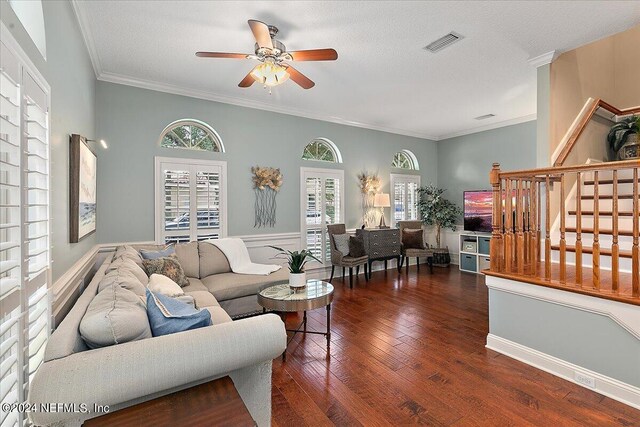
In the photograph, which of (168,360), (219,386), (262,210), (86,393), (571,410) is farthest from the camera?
(262,210)

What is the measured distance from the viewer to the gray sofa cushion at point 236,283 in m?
3.41

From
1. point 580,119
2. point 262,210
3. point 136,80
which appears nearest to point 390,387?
point 262,210

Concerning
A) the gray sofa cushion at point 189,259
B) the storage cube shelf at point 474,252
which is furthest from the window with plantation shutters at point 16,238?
the storage cube shelf at point 474,252

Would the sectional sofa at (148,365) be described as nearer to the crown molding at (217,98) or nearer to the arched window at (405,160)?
the crown molding at (217,98)

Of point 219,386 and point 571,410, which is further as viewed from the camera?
point 571,410

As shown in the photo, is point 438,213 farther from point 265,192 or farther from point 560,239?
point 560,239

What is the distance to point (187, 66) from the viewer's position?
365 centimetres

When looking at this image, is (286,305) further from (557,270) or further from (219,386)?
(557,270)

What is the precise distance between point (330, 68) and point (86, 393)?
3.67 metres

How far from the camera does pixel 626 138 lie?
A: 151 inches

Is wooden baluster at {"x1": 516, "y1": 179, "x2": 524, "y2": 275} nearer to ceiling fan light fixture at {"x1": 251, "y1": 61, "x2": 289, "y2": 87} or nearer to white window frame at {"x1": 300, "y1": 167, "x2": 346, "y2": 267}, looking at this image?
ceiling fan light fixture at {"x1": 251, "y1": 61, "x2": 289, "y2": 87}

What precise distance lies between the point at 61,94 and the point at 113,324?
5.55 feet

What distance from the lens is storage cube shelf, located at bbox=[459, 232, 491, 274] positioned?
5932 mm

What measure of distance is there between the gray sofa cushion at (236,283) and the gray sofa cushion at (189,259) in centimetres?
18
